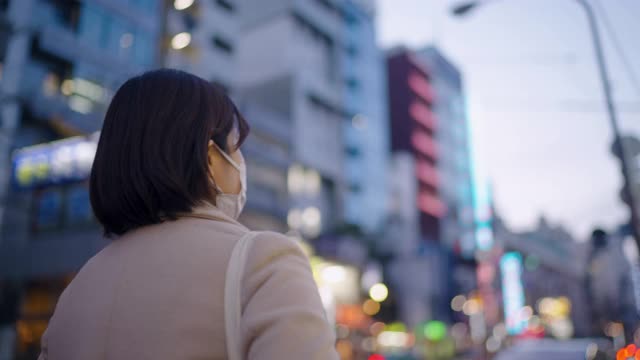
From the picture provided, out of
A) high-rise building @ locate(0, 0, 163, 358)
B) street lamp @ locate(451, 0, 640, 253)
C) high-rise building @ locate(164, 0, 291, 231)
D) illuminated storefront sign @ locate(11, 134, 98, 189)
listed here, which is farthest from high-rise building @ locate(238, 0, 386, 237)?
street lamp @ locate(451, 0, 640, 253)

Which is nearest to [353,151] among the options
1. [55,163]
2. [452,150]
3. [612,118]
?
[452,150]

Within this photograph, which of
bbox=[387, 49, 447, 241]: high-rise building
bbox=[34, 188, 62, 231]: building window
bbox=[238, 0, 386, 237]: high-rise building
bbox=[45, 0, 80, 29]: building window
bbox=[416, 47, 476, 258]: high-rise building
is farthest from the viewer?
bbox=[416, 47, 476, 258]: high-rise building

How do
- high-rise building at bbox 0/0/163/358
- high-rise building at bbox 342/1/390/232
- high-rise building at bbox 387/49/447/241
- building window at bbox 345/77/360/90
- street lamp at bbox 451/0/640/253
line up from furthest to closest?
high-rise building at bbox 387/49/447/241
building window at bbox 345/77/360/90
high-rise building at bbox 342/1/390/232
high-rise building at bbox 0/0/163/358
street lamp at bbox 451/0/640/253

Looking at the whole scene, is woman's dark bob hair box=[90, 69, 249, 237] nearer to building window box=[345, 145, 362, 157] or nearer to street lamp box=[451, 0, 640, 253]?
street lamp box=[451, 0, 640, 253]

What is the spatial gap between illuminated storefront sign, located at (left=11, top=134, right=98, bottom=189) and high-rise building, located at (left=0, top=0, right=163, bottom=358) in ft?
0.21

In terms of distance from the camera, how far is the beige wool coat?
108 cm

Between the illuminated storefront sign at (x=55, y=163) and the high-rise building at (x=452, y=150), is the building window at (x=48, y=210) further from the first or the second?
the high-rise building at (x=452, y=150)

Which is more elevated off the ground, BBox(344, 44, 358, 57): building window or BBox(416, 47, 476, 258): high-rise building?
BBox(344, 44, 358, 57): building window

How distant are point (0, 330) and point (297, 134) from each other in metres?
25.7

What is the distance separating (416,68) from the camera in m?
72.4

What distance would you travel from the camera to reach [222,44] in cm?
3931

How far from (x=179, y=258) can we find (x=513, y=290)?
71824 millimetres

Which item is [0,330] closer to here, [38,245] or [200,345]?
[38,245]

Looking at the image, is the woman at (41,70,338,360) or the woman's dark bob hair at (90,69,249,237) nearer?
the woman at (41,70,338,360)
